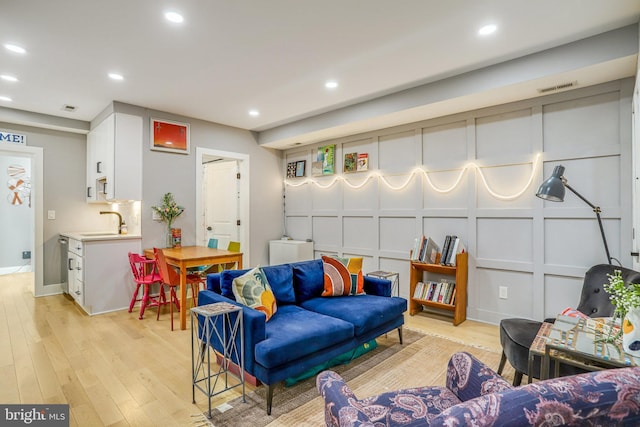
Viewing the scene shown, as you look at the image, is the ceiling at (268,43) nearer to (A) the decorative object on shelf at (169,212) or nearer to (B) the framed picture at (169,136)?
(B) the framed picture at (169,136)

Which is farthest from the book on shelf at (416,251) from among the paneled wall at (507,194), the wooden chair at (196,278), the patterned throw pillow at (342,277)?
the wooden chair at (196,278)

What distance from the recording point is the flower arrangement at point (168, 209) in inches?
179

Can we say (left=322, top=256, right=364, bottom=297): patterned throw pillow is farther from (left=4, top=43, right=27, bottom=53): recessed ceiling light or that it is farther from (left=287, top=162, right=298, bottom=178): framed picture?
(left=4, top=43, right=27, bottom=53): recessed ceiling light

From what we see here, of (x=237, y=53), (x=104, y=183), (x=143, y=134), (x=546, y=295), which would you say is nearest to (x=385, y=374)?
(x=546, y=295)

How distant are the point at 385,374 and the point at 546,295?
2013 millimetres

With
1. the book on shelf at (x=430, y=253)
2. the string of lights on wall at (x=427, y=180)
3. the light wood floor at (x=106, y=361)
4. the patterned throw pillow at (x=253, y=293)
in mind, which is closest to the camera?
the light wood floor at (x=106, y=361)

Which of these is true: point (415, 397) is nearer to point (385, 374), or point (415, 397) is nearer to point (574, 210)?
→ point (385, 374)

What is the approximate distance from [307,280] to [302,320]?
0.67 metres

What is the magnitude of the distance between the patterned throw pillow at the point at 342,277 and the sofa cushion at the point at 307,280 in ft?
0.22

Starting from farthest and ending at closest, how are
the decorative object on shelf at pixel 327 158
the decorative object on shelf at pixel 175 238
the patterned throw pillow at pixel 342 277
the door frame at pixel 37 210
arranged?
the decorative object on shelf at pixel 327 158
the door frame at pixel 37 210
the decorative object on shelf at pixel 175 238
the patterned throw pillow at pixel 342 277

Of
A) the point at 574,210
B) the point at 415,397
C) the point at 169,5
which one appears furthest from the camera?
the point at 574,210

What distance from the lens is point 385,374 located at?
2.55 metres

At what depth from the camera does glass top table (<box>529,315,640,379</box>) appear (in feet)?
4.83

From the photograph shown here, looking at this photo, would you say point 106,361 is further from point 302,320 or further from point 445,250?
point 445,250
